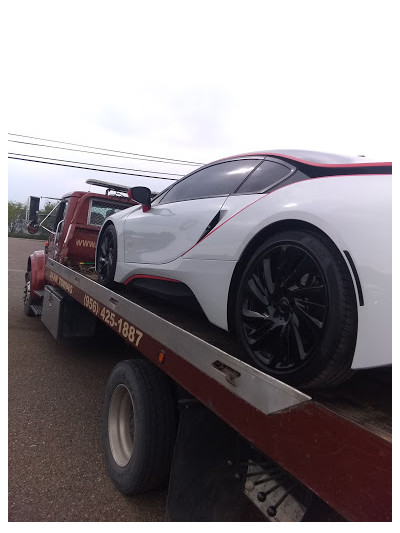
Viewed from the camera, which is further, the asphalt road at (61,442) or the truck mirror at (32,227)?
the truck mirror at (32,227)

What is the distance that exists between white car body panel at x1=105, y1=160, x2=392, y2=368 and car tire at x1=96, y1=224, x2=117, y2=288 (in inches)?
21.1

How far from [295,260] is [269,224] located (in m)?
0.25

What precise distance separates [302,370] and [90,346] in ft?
16.3

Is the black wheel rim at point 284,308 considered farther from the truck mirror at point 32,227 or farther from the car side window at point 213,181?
the truck mirror at point 32,227

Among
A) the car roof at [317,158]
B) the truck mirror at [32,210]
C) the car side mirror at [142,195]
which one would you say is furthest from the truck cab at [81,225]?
the car roof at [317,158]

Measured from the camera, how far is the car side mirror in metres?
3.33

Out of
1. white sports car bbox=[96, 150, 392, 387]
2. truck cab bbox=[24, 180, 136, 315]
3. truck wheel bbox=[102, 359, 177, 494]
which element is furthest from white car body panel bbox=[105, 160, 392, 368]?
truck cab bbox=[24, 180, 136, 315]

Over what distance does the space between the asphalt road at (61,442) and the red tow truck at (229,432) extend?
0.55ft

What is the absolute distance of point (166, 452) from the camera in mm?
2449

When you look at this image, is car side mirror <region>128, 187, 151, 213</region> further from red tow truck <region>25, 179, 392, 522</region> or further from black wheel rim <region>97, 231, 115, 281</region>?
red tow truck <region>25, 179, 392, 522</region>

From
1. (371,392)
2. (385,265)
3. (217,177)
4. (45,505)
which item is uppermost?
(217,177)

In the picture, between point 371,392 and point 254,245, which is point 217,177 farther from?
point 371,392

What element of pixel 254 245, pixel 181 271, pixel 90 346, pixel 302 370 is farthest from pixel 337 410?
pixel 90 346

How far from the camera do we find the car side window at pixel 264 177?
2.08 metres
